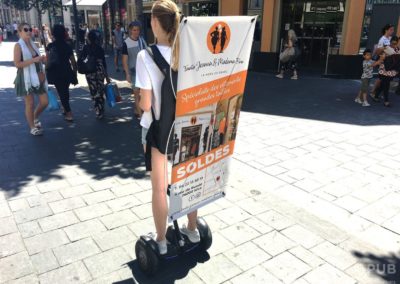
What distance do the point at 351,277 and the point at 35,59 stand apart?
17.8 ft

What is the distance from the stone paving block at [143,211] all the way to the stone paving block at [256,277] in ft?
4.09

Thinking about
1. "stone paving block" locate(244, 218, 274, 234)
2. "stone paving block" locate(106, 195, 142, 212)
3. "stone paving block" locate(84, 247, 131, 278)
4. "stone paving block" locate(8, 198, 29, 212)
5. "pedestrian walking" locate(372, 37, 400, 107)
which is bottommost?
"stone paving block" locate(84, 247, 131, 278)

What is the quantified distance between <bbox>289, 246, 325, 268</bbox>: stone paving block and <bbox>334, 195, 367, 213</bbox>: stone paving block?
3.28 ft

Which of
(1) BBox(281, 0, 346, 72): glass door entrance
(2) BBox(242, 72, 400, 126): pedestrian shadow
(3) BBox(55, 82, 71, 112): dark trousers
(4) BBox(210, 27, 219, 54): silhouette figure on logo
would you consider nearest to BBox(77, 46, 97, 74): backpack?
(3) BBox(55, 82, 71, 112): dark trousers

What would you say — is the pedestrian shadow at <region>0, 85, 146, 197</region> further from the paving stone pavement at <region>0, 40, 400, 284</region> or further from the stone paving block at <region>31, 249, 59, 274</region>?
the stone paving block at <region>31, 249, 59, 274</region>

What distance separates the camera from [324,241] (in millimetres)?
3365

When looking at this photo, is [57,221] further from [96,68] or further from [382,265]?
[96,68]

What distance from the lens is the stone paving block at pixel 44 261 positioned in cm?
294

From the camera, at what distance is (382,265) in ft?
10.0

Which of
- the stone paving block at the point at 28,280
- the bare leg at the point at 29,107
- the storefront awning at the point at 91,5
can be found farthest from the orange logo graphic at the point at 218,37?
the storefront awning at the point at 91,5

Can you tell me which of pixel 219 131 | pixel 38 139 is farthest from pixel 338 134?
pixel 38 139

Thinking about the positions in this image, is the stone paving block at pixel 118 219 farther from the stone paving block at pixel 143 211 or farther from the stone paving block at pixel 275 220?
the stone paving block at pixel 275 220

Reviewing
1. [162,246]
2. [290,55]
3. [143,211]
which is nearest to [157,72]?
[162,246]

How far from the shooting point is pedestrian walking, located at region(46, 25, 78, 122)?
6508mm
